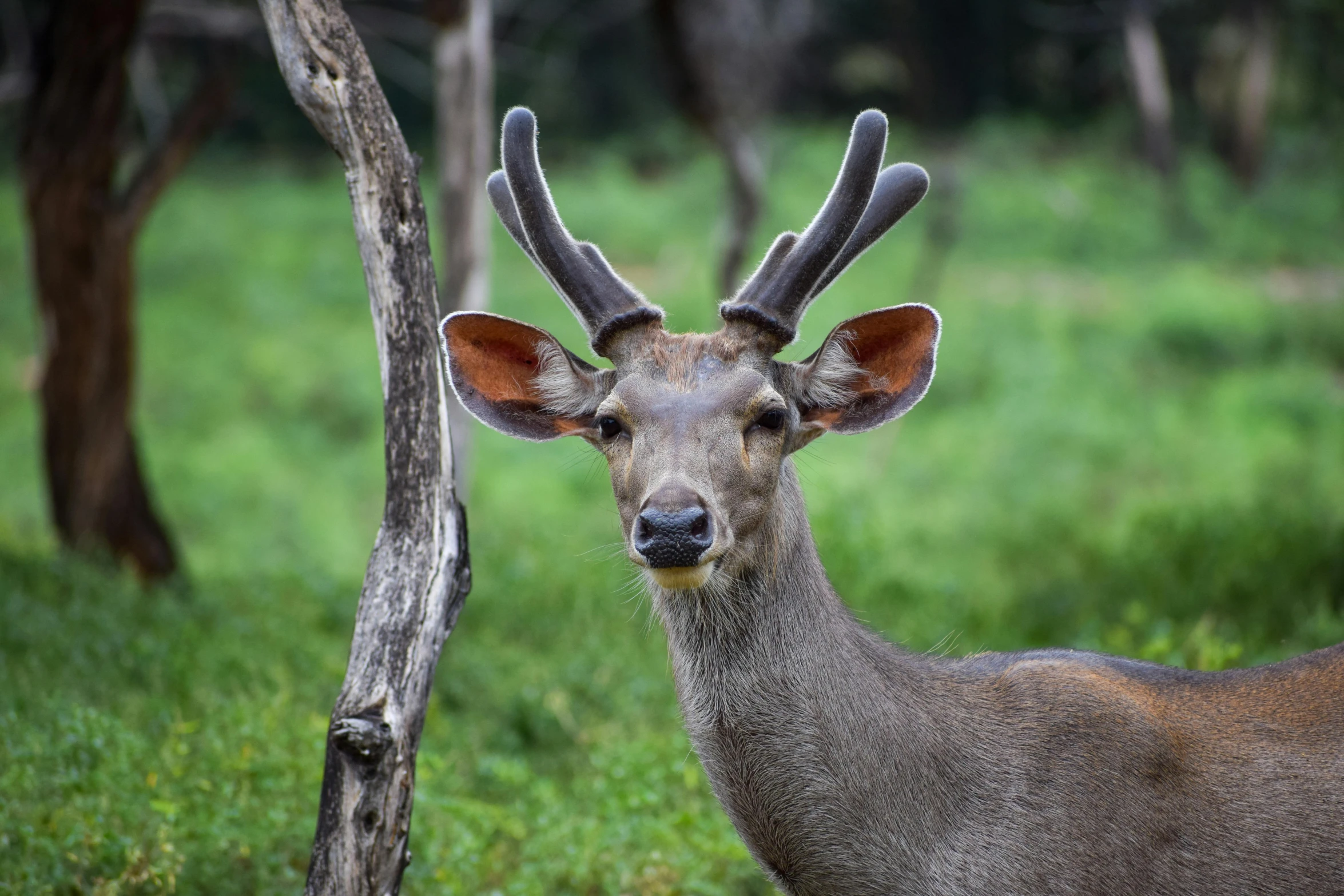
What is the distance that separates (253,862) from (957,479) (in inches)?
339

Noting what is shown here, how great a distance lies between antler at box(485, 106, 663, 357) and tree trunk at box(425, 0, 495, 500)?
4.59 metres

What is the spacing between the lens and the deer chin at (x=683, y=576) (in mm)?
3082

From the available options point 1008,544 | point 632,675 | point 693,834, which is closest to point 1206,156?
point 1008,544

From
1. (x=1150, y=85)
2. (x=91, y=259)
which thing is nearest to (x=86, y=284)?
(x=91, y=259)

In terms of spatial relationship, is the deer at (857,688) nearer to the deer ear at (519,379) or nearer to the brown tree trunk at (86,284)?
the deer ear at (519,379)

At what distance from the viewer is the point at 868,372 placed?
362 centimetres

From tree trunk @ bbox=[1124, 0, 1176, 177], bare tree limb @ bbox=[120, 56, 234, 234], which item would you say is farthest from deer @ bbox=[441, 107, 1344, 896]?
tree trunk @ bbox=[1124, 0, 1176, 177]

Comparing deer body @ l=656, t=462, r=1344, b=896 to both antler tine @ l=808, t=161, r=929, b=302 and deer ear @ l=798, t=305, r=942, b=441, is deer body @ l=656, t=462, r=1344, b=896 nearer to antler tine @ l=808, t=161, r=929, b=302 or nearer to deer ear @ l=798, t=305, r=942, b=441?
deer ear @ l=798, t=305, r=942, b=441

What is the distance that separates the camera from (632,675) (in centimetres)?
693

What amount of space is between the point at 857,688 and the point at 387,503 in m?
1.41

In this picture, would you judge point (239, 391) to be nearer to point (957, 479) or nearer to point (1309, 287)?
point (957, 479)

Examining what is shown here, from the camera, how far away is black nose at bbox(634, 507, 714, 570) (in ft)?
9.91

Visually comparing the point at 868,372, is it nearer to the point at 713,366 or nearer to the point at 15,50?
the point at 713,366

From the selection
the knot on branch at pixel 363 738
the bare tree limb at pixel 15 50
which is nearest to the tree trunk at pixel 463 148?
the bare tree limb at pixel 15 50
